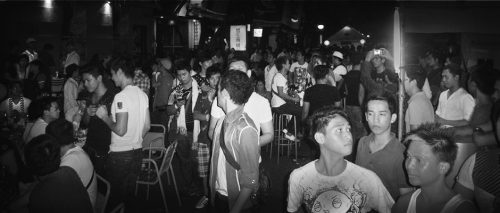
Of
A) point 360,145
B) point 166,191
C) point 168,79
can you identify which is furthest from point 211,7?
point 360,145

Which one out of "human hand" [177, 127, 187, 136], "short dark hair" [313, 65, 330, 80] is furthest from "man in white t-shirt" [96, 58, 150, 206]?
"short dark hair" [313, 65, 330, 80]

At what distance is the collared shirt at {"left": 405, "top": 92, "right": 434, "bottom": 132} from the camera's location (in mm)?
4930

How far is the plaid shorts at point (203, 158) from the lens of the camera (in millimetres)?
5684

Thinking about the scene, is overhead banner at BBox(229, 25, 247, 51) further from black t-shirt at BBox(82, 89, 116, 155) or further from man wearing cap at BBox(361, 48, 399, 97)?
black t-shirt at BBox(82, 89, 116, 155)

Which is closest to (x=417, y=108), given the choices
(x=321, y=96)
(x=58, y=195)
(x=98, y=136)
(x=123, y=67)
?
(x=321, y=96)

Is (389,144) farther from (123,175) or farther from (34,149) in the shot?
(123,175)

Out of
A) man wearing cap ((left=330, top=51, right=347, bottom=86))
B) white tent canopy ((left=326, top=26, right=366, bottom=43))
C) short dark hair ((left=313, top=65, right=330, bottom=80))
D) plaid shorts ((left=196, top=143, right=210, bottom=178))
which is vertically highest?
white tent canopy ((left=326, top=26, right=366, bottom=43))

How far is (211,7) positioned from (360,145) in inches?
702

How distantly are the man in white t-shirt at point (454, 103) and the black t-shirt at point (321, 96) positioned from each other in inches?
78.5

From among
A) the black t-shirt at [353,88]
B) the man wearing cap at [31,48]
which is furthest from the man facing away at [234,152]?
the man wearing cap at [31,48]

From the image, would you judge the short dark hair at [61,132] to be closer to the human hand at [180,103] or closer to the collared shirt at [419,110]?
the human hand at [180,103]

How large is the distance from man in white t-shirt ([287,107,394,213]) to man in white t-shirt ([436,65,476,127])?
2.56 meters

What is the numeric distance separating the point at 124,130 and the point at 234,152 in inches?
76.8

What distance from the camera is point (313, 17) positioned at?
40188 mm
